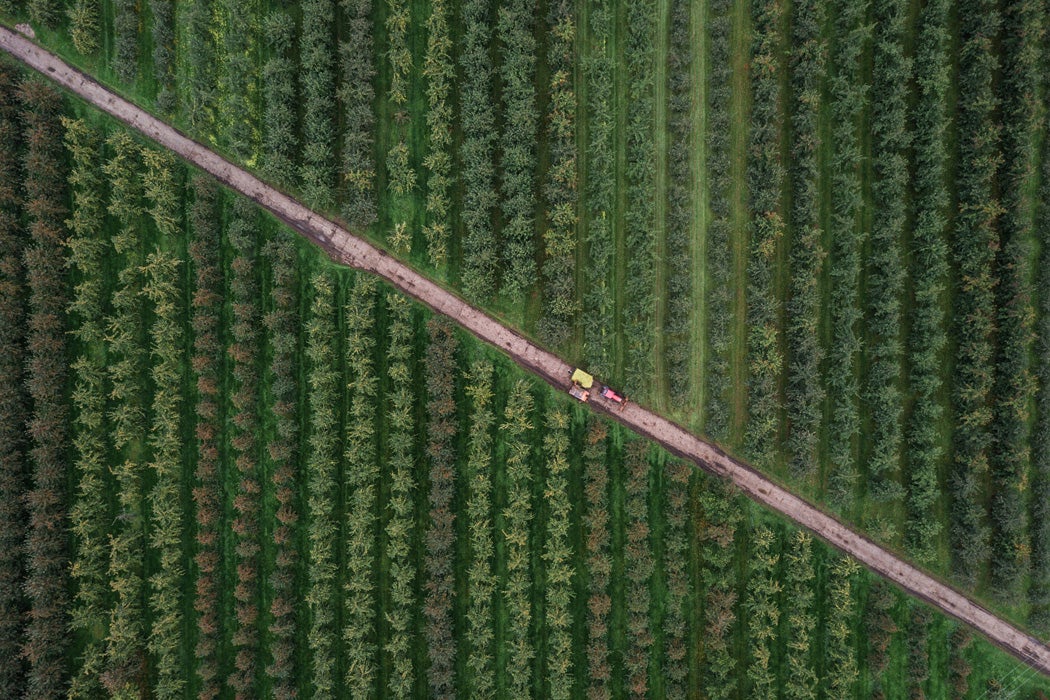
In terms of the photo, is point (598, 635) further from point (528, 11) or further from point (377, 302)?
point (528, 11)

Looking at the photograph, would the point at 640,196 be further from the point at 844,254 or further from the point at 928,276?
the point at 928,276

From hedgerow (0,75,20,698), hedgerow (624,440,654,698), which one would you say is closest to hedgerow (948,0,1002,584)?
hedgerow (624,440,654,698)

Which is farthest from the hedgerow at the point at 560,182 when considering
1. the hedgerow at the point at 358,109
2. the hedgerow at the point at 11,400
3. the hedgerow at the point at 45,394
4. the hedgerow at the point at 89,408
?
the hedgerow at the point at 45,394

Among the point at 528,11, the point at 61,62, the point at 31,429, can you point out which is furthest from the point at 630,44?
the point at 31,429

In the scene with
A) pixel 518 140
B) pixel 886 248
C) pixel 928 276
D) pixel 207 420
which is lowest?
pixel 207 420

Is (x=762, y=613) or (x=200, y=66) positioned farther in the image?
(x=200, y=66)

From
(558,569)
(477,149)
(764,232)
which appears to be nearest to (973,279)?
(764,232)

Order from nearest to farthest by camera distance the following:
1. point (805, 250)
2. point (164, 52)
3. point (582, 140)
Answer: point (805, 250) < point (164, 52) < point (582, 140)

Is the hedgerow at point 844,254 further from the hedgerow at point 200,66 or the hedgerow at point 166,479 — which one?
the hedgerow at point 166,479
